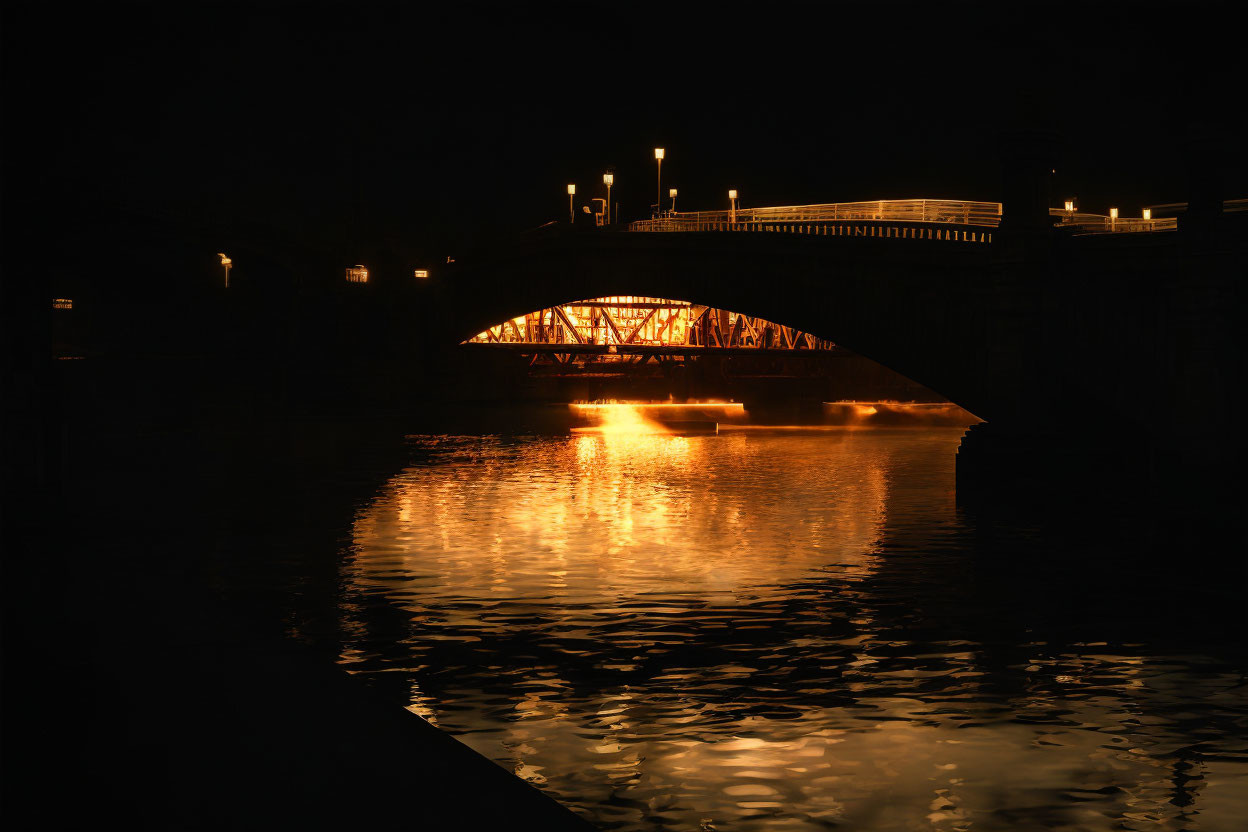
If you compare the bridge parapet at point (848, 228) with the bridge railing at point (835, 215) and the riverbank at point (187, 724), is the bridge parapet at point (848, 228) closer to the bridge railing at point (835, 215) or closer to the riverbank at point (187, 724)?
the bridge railing at point (835, 215)

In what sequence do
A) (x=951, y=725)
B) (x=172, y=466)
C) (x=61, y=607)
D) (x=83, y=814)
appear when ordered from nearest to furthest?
(x=83, y=814) < (x=951, y=725) < (x=61, y=607) < (x=172, y=466)

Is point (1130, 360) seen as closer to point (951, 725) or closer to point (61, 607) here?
point (951, 725)

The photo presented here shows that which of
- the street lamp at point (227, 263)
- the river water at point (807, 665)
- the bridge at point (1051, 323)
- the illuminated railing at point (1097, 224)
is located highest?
the street lamp at point (227, 263)

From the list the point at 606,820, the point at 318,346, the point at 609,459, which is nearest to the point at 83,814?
the point at 606,820

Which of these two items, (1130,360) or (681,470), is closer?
(1130,360)

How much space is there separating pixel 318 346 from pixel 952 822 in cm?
9500

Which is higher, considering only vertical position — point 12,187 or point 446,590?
point 12,187

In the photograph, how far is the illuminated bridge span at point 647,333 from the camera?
357 ft

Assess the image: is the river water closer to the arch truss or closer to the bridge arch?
the bridge arch

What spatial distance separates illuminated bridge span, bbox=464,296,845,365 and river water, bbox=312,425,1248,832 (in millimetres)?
70932

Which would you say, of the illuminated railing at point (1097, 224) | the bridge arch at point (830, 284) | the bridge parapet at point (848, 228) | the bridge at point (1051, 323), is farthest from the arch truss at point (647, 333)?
the bridge at point (1051, 323)

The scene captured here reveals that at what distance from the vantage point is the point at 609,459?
61656mm

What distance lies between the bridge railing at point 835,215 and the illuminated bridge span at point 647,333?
1258 inches

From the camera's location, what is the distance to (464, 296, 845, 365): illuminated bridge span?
109 m
